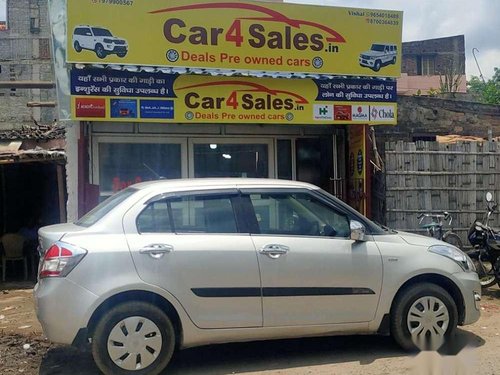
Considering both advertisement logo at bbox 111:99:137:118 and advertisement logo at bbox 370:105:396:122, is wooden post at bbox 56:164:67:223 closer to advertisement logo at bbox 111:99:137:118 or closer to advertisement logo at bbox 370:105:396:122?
advertisement logo at bbox 111:99:137:118

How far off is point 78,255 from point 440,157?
22.2 feet

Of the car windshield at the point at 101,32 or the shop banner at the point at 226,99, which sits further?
the shop banner at the point at 226,99

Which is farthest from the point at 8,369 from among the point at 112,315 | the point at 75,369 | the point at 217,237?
the point at 217,237

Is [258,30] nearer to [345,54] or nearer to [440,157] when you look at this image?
[345,54]

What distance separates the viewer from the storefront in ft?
25.2

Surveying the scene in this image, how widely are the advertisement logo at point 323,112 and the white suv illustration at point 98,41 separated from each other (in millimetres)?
3000

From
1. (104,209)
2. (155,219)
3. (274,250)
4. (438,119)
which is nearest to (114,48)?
(104,209)

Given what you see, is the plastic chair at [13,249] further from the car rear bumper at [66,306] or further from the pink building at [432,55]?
the pink building at [432,55]

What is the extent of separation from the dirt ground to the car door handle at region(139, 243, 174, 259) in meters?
1.08

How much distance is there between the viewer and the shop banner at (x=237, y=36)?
24.9ft

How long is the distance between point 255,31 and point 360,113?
2113mm

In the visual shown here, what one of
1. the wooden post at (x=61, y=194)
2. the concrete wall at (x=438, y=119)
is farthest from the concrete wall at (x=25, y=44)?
the concrete wall at (x=438, y=119)

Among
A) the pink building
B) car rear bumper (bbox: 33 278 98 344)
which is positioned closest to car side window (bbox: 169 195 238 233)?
car rear bumper (bbox: 33 278 98 344)

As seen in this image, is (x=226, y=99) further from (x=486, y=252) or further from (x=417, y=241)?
(x=486, y=252)
